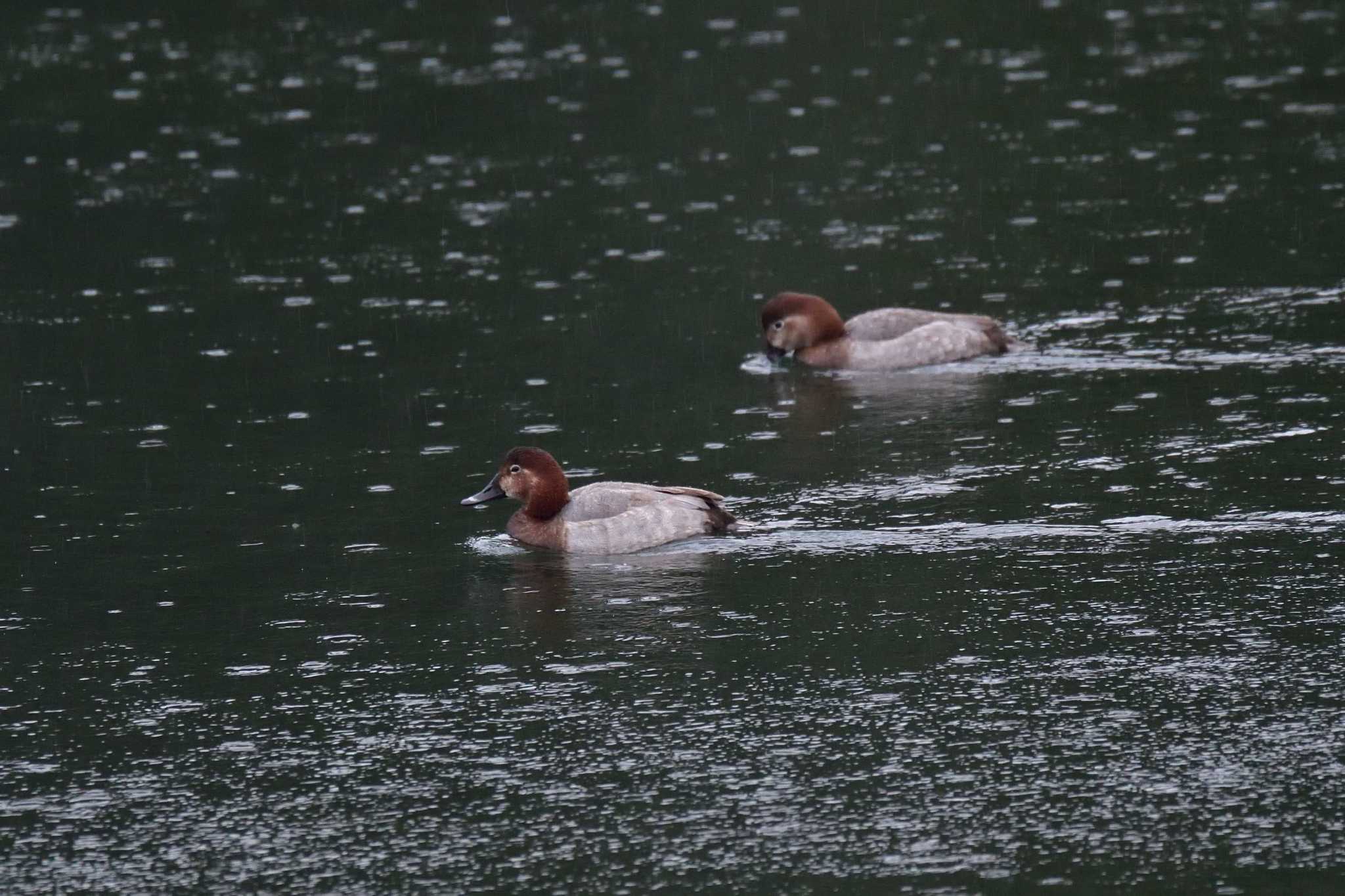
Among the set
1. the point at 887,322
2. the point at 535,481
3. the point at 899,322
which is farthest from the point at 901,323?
the point at 535,481

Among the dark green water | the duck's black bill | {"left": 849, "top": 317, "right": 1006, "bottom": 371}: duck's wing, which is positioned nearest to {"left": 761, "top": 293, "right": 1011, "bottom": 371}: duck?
{"left": 849, "top": 317, "right": 1006, "bottom": 371}: duck's wing

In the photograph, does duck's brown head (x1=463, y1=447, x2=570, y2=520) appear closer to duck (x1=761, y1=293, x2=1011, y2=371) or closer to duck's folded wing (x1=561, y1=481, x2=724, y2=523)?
duck's folded wing (x1=561, y1=481, x2=724, y2=523)

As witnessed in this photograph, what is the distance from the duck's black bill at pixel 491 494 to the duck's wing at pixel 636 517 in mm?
669

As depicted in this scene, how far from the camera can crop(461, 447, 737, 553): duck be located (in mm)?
17188

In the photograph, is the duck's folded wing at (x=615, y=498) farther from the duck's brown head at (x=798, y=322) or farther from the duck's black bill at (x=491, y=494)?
the duck's brown head at (x=798, y=322)

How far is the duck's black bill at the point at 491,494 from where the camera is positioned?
17750mm

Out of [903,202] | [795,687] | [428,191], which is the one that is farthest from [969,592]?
[428,191]

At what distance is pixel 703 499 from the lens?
17219 millimetres

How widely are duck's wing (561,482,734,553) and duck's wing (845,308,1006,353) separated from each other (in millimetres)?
6735

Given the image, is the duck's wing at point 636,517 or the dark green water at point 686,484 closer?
the dark green water at point 686,484

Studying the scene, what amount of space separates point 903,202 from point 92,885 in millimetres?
21687

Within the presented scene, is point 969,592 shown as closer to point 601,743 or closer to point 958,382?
point 601,743

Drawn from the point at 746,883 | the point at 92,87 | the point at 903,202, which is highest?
the point at 92,87

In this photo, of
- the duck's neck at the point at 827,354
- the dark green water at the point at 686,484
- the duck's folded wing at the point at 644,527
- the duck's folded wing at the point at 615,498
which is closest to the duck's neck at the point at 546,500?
the duck's folded wing at the point at 615,498
